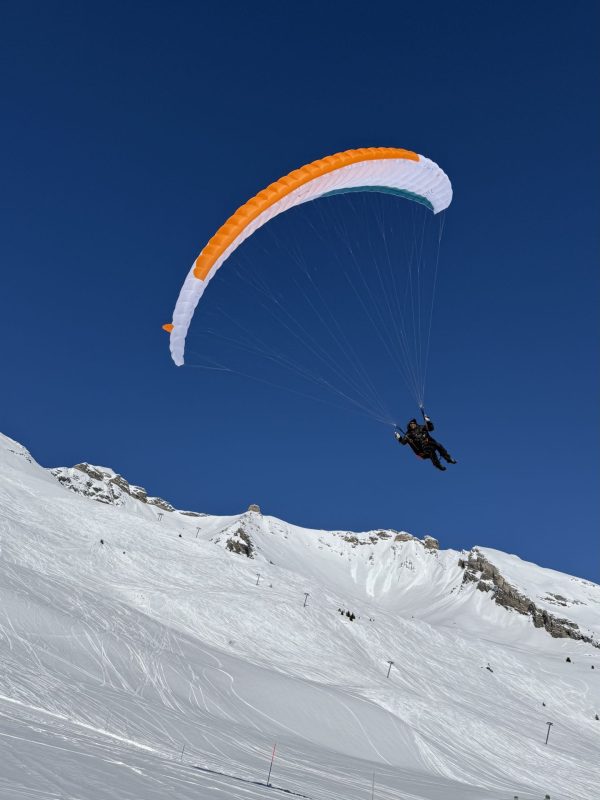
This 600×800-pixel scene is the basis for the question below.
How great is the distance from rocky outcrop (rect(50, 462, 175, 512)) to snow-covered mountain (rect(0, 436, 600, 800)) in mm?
98639

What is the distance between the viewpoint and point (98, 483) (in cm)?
14425

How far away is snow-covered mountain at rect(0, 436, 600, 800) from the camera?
1009 cm

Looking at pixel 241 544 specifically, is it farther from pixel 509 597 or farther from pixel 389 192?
pixel 389 192

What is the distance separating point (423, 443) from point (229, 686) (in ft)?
33.9

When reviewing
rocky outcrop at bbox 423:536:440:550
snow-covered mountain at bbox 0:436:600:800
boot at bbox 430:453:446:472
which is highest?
rocky outcrop at bbox 423:536:440:550

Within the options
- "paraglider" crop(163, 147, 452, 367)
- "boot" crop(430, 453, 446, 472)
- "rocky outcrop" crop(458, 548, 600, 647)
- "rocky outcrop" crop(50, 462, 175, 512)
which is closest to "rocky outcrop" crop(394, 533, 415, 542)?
"rocky outcrop" crop(458, 548, 600, 647)

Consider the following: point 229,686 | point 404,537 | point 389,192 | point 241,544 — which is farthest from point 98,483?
point 389,192

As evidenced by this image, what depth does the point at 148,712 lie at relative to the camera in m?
14.2

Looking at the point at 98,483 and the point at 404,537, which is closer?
the point at 98,483

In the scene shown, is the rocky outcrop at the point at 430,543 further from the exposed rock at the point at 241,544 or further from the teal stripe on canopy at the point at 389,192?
the teal stripe on canopy at the point at 389,192

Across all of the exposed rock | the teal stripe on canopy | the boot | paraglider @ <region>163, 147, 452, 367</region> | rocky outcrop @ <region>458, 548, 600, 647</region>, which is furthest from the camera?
the exposed rock

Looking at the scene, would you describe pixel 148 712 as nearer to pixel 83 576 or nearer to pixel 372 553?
pixel 83 576

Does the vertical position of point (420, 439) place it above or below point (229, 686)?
above

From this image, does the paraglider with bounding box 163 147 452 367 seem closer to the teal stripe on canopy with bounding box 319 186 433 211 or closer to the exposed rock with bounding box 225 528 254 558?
the teal stripe on canopy with bounding box 319 186 433 211
